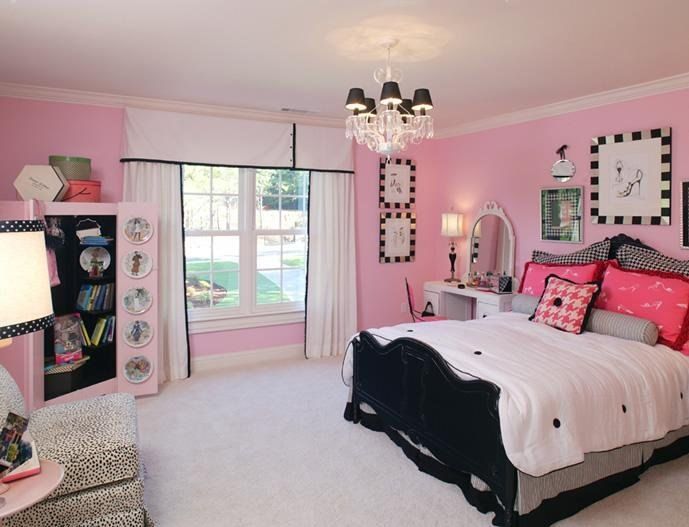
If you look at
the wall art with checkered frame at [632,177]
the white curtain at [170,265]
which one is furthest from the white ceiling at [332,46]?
the white curtain at [170,265]

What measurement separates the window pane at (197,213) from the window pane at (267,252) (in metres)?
0.55

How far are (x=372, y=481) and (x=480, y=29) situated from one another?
2608 mm

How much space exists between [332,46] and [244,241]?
2.44 m

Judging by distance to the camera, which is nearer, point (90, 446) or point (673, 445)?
point (90, 446)

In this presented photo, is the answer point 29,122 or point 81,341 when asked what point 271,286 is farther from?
point 29,122

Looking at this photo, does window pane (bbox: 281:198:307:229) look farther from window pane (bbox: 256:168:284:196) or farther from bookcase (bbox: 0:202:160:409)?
bookcase (bbox: 0:202:160:409)

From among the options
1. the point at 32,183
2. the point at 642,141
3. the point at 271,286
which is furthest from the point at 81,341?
the point at 642,141

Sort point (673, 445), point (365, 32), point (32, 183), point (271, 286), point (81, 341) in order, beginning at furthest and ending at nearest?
point (271, 286), point (81, 341), point (32, 183), point (673, 445), point (365, 32)

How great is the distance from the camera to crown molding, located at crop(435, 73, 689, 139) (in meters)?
3.53

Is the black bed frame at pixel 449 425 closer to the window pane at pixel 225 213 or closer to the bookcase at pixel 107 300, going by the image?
the bookcase at pixel 107 300

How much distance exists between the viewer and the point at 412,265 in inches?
224

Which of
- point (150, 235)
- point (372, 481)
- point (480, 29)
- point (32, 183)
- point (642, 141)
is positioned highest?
point (480, 29)

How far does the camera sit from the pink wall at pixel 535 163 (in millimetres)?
3547

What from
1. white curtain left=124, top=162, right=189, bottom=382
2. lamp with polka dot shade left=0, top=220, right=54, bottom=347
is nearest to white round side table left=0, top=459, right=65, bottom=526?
lamp with polka dot shade left=0, top=220, right=54, bottom=347
